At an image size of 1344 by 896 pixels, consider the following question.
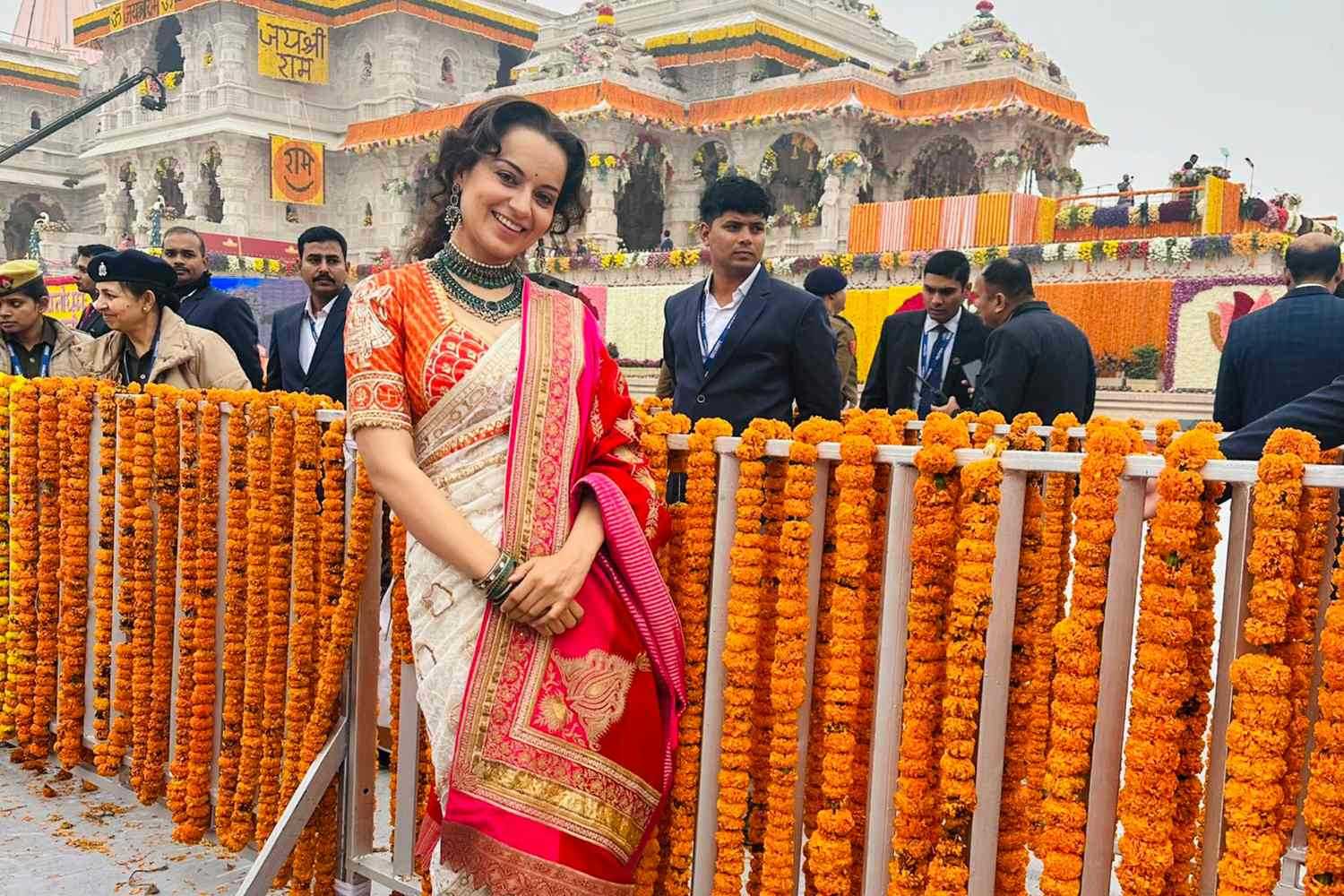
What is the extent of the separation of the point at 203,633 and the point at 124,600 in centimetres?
43

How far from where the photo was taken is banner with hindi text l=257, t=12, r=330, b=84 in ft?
100

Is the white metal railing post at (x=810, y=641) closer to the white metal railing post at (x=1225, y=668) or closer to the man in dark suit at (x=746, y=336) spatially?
the white metal railing post at (x=1225, y=668)

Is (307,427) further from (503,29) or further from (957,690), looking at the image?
(503,29)

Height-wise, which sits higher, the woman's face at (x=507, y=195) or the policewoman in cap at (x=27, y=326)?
the woman's face at (x=507, y=195)

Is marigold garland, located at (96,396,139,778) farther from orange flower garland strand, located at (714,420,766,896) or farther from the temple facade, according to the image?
the temple facade

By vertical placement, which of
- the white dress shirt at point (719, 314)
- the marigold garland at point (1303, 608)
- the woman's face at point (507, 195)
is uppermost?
the woman's face at point (507, 195)

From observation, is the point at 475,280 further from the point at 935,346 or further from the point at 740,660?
the point at 935,346

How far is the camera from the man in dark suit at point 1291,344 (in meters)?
3.66

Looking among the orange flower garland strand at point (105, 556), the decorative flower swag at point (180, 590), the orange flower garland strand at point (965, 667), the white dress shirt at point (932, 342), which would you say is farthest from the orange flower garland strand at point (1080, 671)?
the white dress shirt at point (932, 342)

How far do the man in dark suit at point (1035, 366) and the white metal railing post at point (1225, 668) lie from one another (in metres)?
2.36

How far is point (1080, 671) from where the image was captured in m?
1.60

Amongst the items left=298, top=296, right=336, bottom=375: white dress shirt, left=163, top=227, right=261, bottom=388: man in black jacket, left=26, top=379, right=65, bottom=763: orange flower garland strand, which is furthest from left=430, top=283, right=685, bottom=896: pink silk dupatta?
left=163, top=227, right=261, bottom=388: man in black jacket

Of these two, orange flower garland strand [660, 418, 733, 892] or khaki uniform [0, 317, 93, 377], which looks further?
khaki uniform [0, 317, 93, 377]

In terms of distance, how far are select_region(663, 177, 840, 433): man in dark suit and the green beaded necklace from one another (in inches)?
52.6
